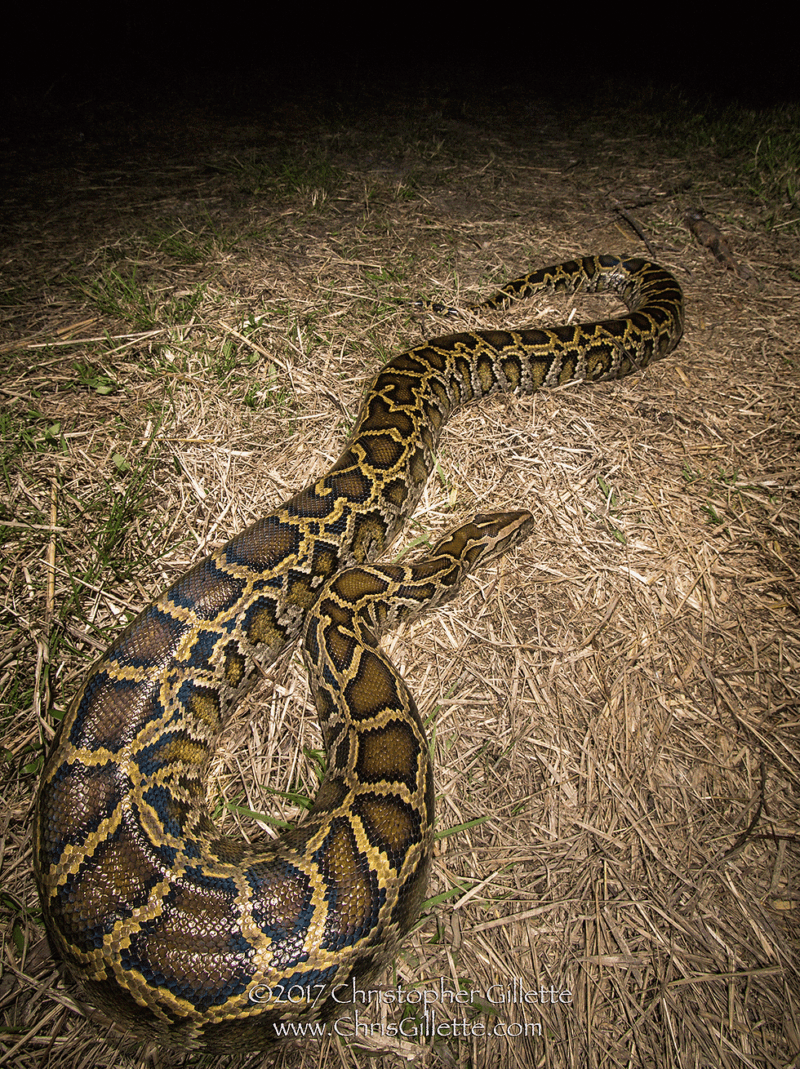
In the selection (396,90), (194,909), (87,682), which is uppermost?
(396,90)

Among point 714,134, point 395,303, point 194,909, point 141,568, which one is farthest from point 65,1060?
point 714,134

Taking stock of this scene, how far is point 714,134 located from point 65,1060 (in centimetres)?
1198

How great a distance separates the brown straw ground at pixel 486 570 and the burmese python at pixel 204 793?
0.75 feet

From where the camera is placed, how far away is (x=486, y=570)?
13.3 ft

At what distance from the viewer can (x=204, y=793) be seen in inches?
123

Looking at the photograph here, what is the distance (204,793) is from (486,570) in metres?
2.32

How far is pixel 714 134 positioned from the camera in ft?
27.4

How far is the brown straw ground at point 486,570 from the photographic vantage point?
8.39ft

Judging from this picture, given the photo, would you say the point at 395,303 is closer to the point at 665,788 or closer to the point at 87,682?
the point at 87,682

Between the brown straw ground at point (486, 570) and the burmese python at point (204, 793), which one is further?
the brown straw ground at point (486, 570)

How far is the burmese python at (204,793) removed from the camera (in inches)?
91.7

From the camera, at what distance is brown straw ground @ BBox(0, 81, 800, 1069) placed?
101 inches

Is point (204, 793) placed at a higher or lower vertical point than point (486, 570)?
lower

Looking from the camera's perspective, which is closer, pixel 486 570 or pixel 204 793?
pixel 204 793
